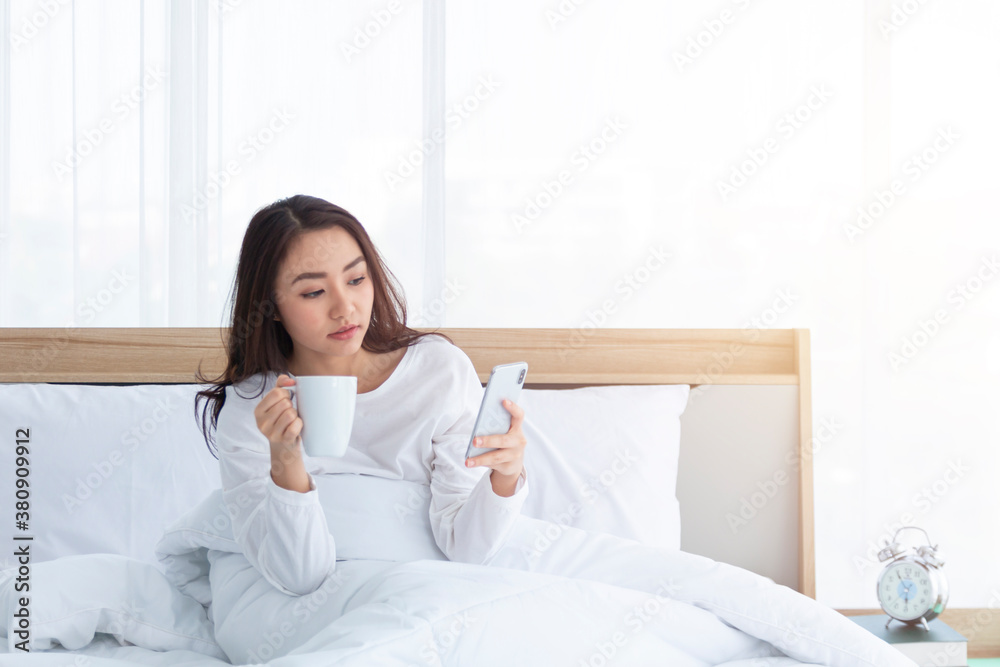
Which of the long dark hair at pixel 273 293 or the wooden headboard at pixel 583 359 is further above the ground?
the long dark hair at pixel 273 293

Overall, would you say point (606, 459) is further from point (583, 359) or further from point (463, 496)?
point (463, 496)

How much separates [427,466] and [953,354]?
1.60 m

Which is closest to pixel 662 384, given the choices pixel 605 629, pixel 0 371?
pixel 605 629

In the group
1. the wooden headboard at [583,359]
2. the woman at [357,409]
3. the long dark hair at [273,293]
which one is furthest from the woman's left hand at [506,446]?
the wooden headboard at [583,359]

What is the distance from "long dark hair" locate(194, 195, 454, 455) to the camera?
1343mm

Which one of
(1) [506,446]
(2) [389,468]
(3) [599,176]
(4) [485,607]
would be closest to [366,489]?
(2) [389,468]

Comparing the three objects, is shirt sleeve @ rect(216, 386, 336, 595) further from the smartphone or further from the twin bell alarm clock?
the twin bell alarm clock

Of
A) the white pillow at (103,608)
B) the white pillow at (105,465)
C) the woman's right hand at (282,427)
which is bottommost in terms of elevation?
the white pillow at (103,608)

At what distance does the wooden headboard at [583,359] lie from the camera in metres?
1.98

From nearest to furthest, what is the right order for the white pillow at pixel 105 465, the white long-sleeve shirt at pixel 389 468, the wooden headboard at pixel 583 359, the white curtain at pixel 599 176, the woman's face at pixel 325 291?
the white long-sleeve shirt at pixel 389 468 < the woman's face at pixel 325 291 < the white pillow at pixel 105 465 < the wooden headboard at pixel 583 359 < the white curtain at pixel 599 176

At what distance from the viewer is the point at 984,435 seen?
2217 mm

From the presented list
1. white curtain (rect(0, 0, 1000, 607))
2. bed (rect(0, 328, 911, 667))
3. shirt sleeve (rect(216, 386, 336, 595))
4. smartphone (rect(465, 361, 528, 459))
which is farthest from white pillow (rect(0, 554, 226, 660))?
white curtain (rect(0, 0, 1000, 607))

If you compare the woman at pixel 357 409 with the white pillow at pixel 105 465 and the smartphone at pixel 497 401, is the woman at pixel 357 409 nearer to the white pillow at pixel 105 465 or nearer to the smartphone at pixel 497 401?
the smartphone at pixel 497 401

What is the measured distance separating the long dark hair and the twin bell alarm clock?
3.78ft
